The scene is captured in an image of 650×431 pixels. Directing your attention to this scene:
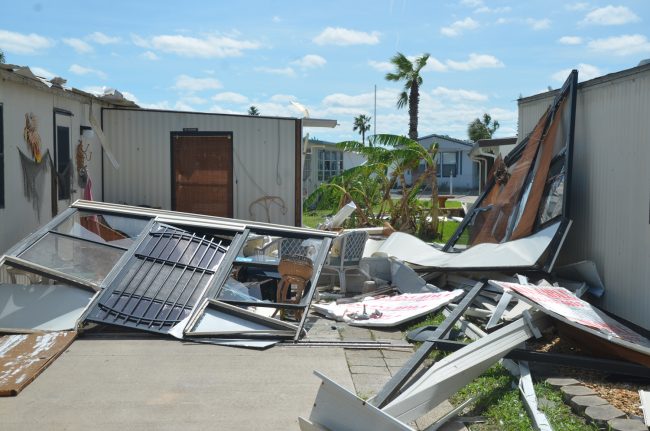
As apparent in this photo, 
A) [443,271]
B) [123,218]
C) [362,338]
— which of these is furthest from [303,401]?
[443,271]

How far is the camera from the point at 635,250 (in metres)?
7.30

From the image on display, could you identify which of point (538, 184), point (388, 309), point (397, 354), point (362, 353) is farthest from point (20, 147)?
point (538, 184)

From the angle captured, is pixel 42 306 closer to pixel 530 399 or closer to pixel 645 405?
pixel 530 399

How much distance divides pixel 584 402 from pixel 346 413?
73.2 inches

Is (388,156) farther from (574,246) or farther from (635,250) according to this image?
(635,250)

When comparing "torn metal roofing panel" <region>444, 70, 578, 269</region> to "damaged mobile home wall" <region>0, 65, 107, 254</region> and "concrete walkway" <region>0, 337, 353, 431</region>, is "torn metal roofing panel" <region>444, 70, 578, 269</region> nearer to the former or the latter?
"concrete walkway" <region>0, 337, 353, 431</region>

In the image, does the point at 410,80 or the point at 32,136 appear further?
the point at 410,80

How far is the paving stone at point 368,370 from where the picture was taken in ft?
19.6

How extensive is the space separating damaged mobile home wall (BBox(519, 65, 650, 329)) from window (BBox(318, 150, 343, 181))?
22.0m

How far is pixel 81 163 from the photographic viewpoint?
37.0 ft

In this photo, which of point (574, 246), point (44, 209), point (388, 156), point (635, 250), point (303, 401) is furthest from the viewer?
point (388, 156)

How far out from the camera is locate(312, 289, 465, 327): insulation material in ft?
25.7

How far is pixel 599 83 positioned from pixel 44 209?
288 inches

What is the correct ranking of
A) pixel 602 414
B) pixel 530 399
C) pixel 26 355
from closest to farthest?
pixel 602 414 < pixel 530 399 < pixel 26 355
